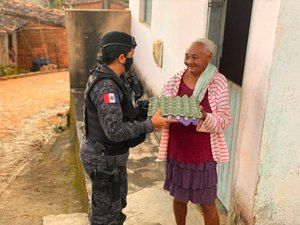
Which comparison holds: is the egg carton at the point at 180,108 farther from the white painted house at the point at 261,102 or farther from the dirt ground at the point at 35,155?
the dirt ground at the point at 35,155

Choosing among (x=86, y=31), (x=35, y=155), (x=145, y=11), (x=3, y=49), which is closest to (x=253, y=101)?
(x=145, y=11)

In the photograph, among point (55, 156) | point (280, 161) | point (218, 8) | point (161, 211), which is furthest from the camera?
point (55, 156)

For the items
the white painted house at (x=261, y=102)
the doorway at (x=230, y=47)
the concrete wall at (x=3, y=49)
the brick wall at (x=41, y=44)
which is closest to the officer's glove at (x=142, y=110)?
the white painted house at (x=261, y=102)

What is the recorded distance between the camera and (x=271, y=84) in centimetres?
269

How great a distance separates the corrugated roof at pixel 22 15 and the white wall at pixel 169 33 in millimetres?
13080

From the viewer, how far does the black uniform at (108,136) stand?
8.97 feet

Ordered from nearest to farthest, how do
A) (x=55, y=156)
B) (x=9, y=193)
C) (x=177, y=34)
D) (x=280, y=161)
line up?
1. (x=280, y=161)
2. (x=177, y=34)
3. (x=9, y=193)
4. (x=55, y=156)

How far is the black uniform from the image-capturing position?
8.97 ft

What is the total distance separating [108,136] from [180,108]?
0.56m

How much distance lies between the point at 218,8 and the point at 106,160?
6.25ft

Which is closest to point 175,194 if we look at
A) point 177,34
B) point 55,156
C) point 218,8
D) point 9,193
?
point 218,8

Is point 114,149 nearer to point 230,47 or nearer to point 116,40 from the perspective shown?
point 116,40

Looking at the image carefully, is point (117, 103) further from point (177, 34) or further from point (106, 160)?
point (177, 34)

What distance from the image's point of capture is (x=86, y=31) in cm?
927
